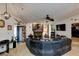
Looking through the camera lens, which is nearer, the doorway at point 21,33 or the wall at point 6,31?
the wall at point 6,31

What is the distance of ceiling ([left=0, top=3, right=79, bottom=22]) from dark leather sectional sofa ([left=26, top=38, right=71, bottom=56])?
53cm

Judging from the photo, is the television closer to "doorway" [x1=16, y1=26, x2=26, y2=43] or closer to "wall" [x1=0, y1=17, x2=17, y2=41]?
"doorway" [x1=16, y1=26, x2=26, y2=43]

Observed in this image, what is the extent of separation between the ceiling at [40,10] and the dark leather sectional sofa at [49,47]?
53 cm

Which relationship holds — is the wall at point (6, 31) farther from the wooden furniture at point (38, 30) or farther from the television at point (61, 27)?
the television at point (61, 27)

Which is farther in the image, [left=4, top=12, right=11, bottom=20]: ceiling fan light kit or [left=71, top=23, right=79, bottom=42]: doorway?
[left=71, top=23, right=79, bottom=42]: doorway

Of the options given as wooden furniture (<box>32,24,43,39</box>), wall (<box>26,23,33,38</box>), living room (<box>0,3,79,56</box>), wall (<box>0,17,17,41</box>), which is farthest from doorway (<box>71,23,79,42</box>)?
wall (<box>0,17,17,41</box>)

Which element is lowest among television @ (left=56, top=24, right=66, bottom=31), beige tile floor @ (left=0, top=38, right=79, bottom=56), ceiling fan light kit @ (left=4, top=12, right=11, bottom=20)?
beige tile floor @ (left=0, top=38, right=79, bottom=56)

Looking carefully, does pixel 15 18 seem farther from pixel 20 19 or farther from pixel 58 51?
pixel 58 51

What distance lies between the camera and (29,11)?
8.96 ft

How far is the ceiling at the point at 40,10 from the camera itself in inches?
105

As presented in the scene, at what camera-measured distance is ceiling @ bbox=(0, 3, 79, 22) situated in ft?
8.79

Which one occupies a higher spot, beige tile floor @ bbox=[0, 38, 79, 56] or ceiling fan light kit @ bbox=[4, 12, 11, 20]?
ceiling fan light kit @ bbox=[4, 12, 11, 20]

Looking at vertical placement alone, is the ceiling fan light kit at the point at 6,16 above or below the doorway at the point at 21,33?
above

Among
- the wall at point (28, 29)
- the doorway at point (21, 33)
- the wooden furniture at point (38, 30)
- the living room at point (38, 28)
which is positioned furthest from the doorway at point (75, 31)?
the doorway at point (21, 33)
